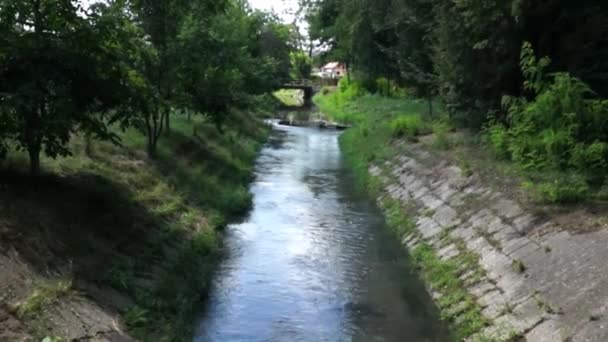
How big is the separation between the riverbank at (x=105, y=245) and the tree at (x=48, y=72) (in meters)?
1.00

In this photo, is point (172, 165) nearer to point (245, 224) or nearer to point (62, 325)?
point (245, 224)

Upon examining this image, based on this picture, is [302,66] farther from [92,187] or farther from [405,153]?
[92,187]

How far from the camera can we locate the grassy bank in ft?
34.9

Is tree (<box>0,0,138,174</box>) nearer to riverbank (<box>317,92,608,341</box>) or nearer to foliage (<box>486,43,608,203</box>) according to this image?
riverbank (<box>317,92,608,341</box>)

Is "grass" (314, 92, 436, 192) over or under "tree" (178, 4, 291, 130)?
under

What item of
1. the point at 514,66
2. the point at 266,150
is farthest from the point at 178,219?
the point at 266,150

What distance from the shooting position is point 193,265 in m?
12.6

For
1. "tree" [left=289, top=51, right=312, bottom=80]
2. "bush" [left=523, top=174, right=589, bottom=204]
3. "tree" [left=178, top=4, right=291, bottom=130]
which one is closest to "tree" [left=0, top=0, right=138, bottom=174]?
"tree" [left=178, top=4, right=291, bottom=130]

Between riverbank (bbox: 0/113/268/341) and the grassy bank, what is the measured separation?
4455mm

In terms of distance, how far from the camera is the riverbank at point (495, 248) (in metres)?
8.65

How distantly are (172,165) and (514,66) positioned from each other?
10.7 metres

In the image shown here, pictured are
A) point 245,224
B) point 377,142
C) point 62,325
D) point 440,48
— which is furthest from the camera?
point 377,142

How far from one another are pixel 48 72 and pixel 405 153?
48.4ft

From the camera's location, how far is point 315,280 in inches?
503
